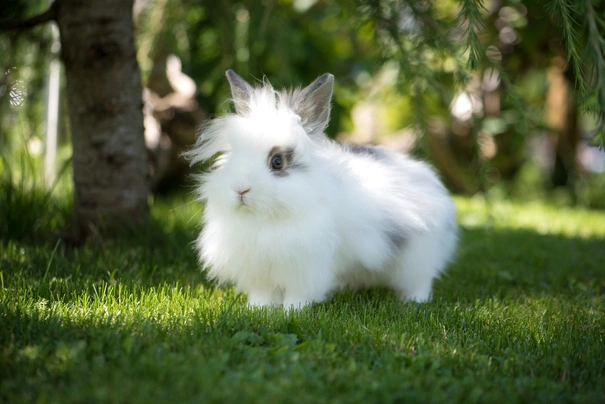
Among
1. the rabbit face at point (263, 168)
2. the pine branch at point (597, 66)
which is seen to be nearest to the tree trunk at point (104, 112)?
the rabbit face at point (263, 168)

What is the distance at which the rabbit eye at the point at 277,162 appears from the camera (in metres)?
2.68

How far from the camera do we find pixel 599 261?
454 cm

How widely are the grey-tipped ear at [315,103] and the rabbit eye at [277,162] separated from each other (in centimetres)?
30

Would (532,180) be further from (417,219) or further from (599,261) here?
(417,219)

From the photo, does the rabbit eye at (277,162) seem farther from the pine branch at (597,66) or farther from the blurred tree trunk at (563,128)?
the blurred tree trunk at (563,128)

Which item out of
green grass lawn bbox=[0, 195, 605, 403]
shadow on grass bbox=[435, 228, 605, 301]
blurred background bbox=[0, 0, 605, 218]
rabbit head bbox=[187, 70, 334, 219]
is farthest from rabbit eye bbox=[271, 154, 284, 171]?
shadow on grass bbox=[435, 228, 605, 301]

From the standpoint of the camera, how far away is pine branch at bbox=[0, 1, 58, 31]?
11.5ft

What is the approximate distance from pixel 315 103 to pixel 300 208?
573 millimetres

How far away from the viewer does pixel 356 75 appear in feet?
22.7

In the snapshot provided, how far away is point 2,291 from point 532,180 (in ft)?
29.0

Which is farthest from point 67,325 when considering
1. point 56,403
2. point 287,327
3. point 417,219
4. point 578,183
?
Result: point 578,183

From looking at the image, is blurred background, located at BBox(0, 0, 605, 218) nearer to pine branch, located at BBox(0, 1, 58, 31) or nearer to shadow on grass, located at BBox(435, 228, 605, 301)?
pine branch, located at BBox(0, 1, 58, 31)

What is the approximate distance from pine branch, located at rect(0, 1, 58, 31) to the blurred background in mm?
133

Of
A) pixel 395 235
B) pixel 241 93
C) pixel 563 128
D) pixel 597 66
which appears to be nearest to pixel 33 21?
pixel 241 93
